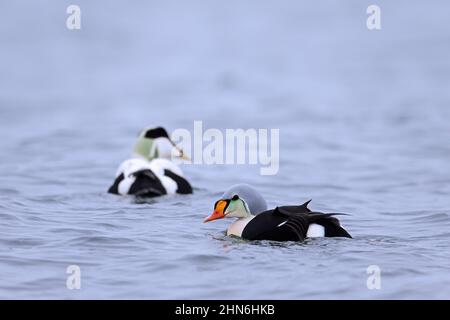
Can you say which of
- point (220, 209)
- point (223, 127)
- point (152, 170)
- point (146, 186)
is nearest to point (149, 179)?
point (146, 186)

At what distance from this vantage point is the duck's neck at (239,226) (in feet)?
28.6

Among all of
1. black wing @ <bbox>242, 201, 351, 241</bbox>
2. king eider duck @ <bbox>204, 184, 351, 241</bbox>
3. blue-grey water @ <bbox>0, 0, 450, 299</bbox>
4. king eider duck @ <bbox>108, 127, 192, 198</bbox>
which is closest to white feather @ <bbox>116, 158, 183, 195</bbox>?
king eider duck @ <bbox>108, 127, 192, 198</bbox>

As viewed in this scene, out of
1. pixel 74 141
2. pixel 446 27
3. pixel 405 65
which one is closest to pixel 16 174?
pixel 74 141

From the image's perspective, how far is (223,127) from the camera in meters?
18.5

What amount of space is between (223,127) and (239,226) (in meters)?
9.87

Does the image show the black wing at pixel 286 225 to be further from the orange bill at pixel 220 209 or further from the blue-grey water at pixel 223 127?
the orange bill at pixel 220 209

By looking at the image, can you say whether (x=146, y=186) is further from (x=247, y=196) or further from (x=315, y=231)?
(x=315, y=231)

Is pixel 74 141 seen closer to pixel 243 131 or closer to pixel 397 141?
pixel 243 131

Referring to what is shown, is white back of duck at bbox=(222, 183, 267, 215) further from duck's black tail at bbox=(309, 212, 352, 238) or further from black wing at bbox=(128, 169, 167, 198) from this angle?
black wing at bbox=(128, 169, 167, 198)

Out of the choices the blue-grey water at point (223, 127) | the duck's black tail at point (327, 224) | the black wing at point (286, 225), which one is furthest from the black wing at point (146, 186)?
the duck's black tail at point (327, 224)

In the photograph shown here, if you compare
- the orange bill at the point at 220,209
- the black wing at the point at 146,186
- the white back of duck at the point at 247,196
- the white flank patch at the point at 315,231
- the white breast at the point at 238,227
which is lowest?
the white flank patch at the point at 315,231

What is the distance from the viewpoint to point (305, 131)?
59.7 ft

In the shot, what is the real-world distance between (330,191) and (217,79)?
11.7m

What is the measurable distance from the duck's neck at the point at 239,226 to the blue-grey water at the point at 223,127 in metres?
0.10
